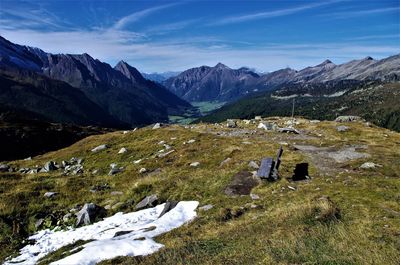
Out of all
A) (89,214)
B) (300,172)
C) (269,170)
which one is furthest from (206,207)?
(300,172)

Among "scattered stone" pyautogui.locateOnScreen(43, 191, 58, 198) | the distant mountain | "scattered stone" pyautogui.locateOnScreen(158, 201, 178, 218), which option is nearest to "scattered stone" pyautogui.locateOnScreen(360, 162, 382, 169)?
"scattered stone" pyautogui.locateOnScreen(158, 201, 178, 218)

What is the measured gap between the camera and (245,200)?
23875 mm

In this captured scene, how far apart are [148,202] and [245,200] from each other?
7.32m

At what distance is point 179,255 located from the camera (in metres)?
15.2

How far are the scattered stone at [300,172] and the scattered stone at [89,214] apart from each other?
14224 mm

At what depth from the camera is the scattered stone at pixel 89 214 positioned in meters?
25.0


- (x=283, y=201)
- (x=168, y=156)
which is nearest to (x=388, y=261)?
(x=283, y=201)

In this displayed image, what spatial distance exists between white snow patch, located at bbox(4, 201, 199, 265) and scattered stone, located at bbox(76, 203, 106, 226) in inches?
29.6

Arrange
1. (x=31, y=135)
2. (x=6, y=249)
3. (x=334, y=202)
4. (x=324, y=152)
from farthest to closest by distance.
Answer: (x=31, y=135) → (x=324, y=152) → (x=6, y=249) → (x=334, y=202)

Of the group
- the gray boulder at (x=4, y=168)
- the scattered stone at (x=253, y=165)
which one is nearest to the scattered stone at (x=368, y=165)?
the scattered stone at (x=253, y=165)

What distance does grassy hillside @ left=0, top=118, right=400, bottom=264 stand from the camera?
14500 mm

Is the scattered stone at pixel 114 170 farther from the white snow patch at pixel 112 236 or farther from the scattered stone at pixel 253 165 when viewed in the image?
the scattered stone at pixel 253 165

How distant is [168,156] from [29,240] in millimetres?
19126

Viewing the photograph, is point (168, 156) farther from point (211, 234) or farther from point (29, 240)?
point (211, 234)
